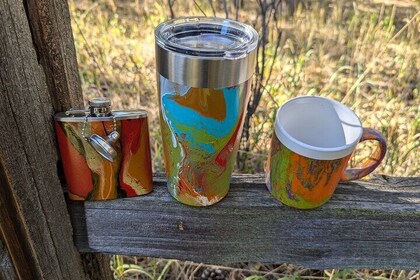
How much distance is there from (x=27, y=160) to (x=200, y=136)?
0.76 feet

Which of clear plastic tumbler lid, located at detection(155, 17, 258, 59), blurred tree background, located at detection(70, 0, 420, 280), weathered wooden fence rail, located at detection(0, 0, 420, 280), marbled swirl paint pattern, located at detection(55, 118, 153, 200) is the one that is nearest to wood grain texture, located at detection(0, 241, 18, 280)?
weathered wooden fence rail, located at detection(0, 0, 420, 280)

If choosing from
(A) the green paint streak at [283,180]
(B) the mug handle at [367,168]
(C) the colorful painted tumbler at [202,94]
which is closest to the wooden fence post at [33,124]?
(C) the colorful painted tumbler at [202,94]

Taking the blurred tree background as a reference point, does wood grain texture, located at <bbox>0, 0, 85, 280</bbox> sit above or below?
above

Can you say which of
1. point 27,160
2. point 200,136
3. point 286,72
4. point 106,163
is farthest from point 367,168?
point 286,72

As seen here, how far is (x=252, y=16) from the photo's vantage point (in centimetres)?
232

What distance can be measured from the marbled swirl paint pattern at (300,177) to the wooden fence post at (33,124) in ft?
1.08

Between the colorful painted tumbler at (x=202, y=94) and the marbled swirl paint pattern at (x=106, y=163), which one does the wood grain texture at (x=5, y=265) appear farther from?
the colorful painted tumbler at (x=202, y=94)

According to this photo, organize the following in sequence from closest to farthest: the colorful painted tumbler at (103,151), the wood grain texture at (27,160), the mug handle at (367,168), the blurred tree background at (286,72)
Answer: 1. the wood grain texture at (27,160)
2. the colorful painted tumbler at (103,151)
3. the mug handle at (367,168)
4. the blurred tree background at (286,72)

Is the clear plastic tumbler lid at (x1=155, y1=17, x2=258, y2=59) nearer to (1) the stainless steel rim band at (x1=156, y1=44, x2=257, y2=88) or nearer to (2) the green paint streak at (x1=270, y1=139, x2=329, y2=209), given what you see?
(1) the stainless steel rim band at (x1=156, y1=44, x2=257, y2=88)

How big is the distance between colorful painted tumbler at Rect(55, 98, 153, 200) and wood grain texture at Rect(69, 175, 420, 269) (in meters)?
0.03

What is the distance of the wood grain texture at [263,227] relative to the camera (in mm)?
735

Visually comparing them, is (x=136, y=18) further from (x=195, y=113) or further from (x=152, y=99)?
(x=195, y=113)

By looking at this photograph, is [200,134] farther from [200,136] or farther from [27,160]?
[27,160]

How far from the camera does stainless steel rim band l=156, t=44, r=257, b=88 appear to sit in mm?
562
